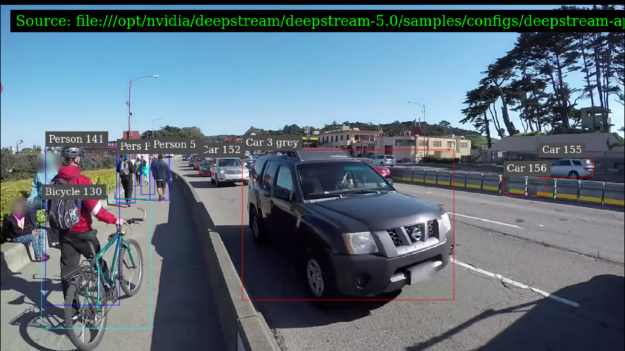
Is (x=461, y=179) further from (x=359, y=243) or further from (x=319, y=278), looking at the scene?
(x=359, y=243)

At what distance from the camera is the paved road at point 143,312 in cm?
359

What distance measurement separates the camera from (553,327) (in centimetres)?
353

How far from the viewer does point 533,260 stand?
19.2 feet

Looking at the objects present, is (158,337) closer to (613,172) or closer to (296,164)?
(296,164)

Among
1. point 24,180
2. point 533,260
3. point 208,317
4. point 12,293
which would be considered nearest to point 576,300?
point 533,260

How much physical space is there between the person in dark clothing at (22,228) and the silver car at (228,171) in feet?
46.1

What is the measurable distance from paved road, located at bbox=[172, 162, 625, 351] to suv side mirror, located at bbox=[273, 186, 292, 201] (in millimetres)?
1224

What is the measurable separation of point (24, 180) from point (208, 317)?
5250mm

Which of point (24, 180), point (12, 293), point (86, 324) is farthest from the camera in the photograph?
point (24, 180)

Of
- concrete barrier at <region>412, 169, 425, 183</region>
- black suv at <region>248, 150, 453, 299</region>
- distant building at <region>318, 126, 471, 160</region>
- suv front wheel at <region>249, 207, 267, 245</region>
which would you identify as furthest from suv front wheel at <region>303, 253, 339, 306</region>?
distant building at <region>318, 126, 471, 160</region>

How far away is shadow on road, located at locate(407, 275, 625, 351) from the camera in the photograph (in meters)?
3.18

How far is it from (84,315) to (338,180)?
348cm

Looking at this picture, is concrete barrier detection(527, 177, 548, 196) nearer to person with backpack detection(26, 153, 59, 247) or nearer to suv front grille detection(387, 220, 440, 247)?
suv front grille detection(387, 220, 440, 247)

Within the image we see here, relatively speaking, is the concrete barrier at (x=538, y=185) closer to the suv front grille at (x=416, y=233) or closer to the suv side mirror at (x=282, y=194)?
the suv front grille at (x=416, y=233)
